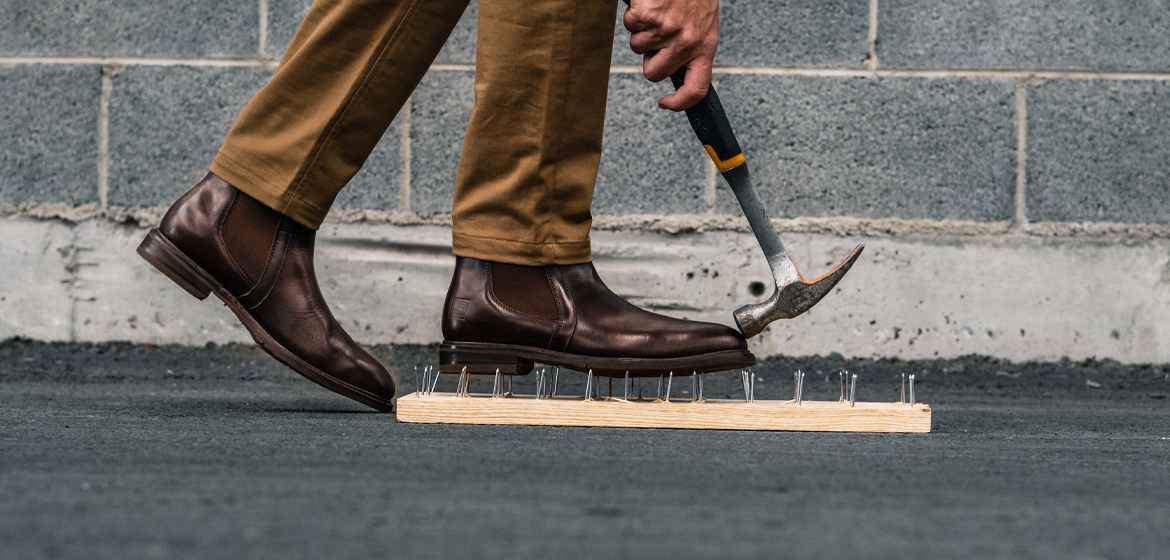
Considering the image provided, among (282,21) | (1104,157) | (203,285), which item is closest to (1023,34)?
(1104,157)

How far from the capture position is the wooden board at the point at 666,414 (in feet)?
4.07

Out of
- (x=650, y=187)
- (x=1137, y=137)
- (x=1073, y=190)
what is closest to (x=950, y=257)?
(x=1073, y=190)

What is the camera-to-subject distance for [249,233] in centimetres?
133

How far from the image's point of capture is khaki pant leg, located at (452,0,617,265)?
50.0 inches

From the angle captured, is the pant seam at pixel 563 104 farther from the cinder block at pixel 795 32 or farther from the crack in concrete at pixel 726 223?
the cinder block at pixel 795 32

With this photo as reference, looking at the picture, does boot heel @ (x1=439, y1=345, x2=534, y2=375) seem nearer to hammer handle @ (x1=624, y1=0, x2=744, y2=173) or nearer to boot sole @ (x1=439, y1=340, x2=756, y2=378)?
boot sole @ (x1=439, y1=340, x2=756, y2=378)

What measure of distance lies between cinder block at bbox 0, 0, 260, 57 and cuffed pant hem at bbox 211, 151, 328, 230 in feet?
3.80

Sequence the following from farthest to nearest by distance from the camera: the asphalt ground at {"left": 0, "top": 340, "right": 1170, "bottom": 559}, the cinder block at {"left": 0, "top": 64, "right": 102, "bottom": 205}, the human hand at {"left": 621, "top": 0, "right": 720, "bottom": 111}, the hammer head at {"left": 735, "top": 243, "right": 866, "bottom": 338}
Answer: the cinder block at {"left": 0, "top": 64, "right": 102, "bottom": 205} → the hammer head at {"left": 735, "top": 243, "right": 866, "bottom": 338} → the human hand at {"left": 621, "top": 0, "right": 720, "bottom": 111} → the asphalt ground at {"left": 0, "top": 340, "right": 1170, "bottom": 559}

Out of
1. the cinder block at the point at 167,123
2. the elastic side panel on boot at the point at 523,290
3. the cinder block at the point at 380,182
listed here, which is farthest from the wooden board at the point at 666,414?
the cinder block at the point at 167,123

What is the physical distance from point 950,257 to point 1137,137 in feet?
1.83

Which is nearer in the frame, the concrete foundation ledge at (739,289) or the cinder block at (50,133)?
the concrete foundation ledge at (739,289)

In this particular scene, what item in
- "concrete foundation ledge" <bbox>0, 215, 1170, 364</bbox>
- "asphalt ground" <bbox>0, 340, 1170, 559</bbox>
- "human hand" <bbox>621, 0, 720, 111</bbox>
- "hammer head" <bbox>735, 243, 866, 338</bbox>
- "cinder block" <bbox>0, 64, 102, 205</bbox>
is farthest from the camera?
"cinder block" <bbox>0, 64, 102, 205</bbox>

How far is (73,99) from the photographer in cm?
240

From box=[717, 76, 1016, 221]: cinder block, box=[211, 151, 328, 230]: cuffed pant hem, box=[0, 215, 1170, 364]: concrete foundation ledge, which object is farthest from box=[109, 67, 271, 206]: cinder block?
box=[717, 76, 1016, 221]: cinder block
